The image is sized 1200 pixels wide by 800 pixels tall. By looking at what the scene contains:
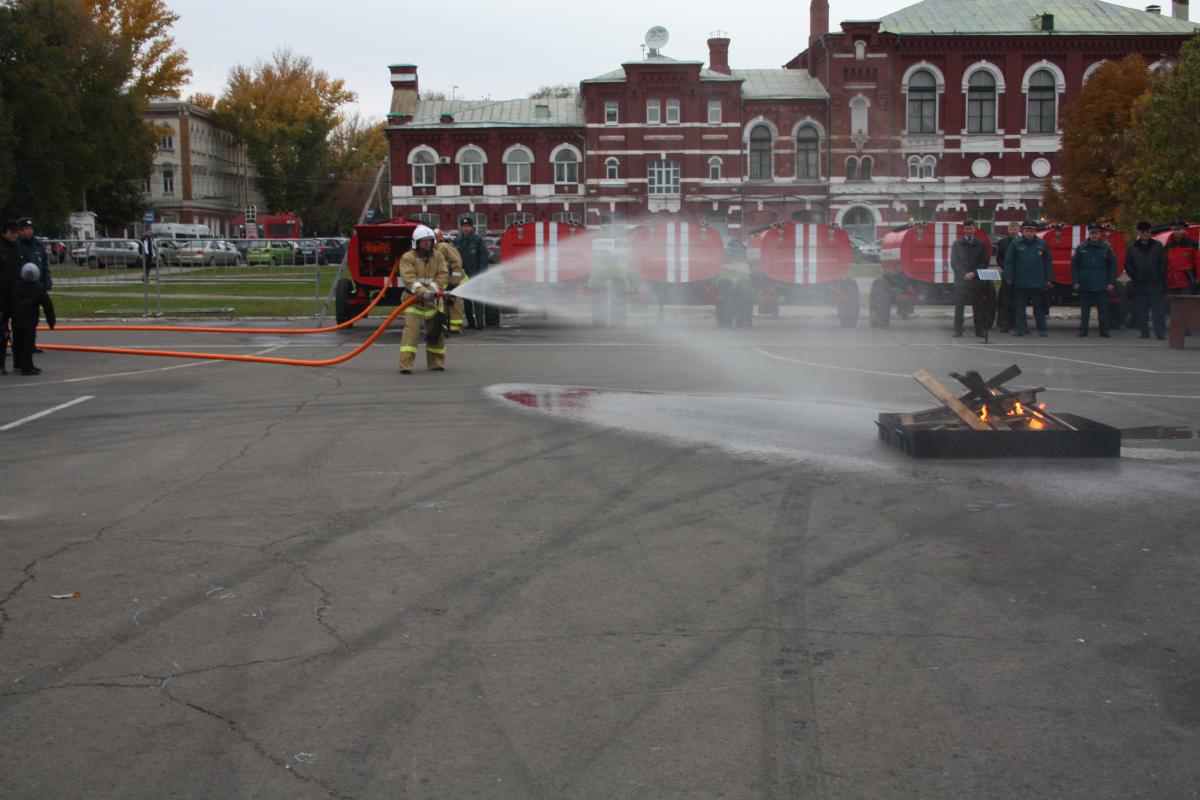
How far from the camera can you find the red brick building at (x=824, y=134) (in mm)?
68938

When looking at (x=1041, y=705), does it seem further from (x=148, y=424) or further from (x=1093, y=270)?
(x=1093, y=270)

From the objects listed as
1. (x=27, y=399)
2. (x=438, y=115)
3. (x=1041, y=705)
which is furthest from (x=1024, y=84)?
(x=1041, y=705)

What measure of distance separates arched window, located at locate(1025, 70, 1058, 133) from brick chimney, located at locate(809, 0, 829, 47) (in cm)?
1204

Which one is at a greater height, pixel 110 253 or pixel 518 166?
pixel 518 166

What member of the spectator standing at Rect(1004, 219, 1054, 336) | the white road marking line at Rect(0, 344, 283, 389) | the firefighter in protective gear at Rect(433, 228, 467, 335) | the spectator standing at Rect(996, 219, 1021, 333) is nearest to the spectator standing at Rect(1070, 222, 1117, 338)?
the spectator standing at Rect(1004, 219, 1054, 336)

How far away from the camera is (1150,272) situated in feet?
72.6

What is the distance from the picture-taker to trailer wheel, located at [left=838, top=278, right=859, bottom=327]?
24312 mm

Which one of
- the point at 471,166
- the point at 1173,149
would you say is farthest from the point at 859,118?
the point at 1173,149

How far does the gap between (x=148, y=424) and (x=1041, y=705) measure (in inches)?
354

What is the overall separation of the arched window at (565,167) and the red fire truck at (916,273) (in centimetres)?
4917

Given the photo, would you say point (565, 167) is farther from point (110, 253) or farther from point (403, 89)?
point (110, 253)

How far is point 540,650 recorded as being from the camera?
207 inches

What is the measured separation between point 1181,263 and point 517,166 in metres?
53.8

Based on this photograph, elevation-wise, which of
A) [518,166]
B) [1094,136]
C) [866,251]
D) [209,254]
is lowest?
[209,254]
